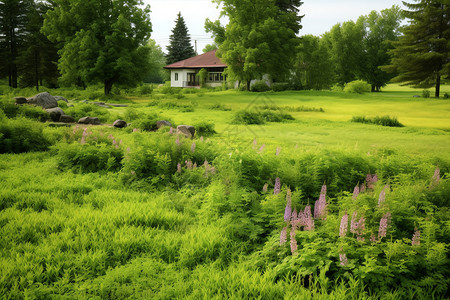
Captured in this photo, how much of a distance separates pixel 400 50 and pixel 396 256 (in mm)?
43641

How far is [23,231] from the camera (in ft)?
13.6

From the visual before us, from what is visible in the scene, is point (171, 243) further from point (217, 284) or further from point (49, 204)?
point (49, 204)

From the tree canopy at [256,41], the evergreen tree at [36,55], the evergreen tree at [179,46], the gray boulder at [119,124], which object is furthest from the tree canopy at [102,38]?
the evergreen tree at [179,46]

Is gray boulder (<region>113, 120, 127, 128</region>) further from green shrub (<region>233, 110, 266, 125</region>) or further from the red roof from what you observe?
the red roof

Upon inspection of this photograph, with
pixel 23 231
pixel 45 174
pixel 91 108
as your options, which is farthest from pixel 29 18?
pixel 23 231

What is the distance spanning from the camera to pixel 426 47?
39.0 m

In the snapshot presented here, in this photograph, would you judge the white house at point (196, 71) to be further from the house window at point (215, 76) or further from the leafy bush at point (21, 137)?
the leafy bush at point (21, 137)

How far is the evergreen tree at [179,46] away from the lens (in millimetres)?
67938

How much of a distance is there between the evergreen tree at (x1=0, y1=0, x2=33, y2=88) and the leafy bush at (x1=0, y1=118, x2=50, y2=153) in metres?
40.1

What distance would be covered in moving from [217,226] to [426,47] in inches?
1732

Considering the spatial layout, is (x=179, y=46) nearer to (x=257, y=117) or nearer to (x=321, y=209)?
(x=257, y=117)

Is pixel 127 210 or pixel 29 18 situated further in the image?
pixel 29 18

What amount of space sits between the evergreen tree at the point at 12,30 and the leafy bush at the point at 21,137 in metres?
40.1

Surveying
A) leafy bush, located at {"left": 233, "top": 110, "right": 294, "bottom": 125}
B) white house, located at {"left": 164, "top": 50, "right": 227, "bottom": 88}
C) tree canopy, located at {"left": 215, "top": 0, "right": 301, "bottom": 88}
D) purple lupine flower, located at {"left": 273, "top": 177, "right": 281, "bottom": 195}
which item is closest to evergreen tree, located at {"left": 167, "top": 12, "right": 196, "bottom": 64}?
white house, located at {"left": 164, "top": 50, "right": 227, "bottom": 88}
